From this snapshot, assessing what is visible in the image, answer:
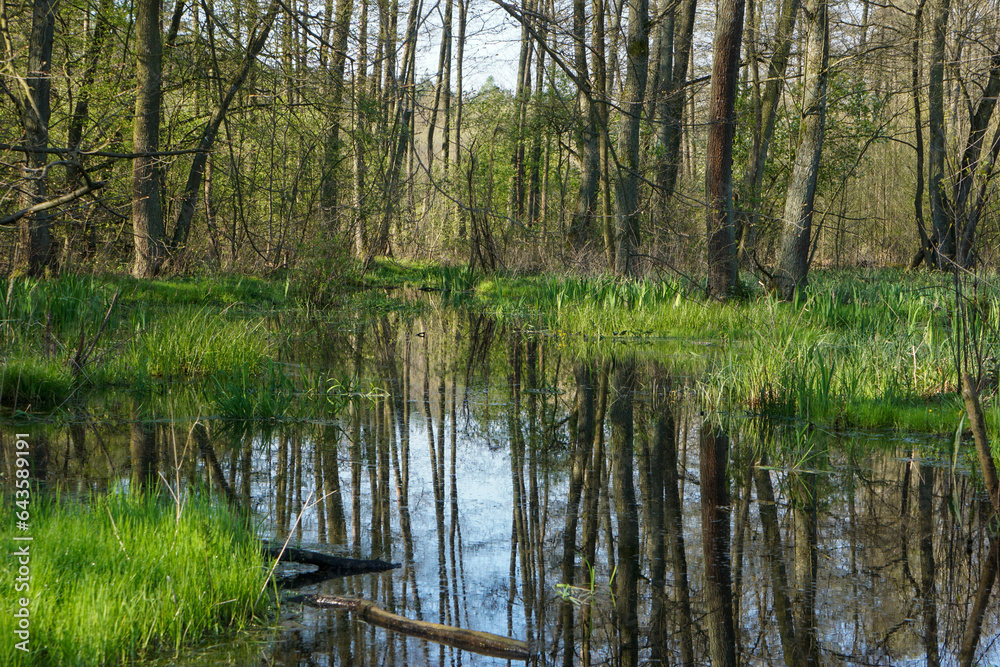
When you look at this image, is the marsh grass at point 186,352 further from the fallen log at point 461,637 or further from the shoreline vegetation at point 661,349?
the fallen log at point 461,637

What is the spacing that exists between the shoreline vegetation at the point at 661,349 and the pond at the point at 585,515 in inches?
8.4

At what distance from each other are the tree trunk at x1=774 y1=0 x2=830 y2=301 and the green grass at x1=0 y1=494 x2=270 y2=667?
8.36 m

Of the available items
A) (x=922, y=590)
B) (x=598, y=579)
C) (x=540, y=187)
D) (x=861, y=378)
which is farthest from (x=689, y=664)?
(x=540, y=187)

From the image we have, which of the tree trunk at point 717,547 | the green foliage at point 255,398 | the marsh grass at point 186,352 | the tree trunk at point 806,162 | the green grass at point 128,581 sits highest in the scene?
the tree trunk at point 806,162

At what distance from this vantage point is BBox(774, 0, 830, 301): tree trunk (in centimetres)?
965

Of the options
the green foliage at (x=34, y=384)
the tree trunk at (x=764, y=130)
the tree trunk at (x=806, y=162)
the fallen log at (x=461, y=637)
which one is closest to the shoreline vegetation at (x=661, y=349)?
the green foliage at (x=34, y=384)

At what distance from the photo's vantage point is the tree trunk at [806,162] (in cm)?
A: 965

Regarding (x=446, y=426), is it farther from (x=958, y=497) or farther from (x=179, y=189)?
(x=179, y=189)

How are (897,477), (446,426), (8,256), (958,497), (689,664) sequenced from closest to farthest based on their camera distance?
(689,664)
(958,497)
(897,477)
(446,426)
(8,256)

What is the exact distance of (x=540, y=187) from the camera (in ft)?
82.7

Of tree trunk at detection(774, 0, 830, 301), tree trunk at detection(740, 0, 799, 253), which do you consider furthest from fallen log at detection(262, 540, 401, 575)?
tree trunk at detection(740, 0, 799, 253)

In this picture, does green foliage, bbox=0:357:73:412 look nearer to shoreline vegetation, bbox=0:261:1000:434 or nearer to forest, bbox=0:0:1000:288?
shoreline vegetation, bbox=0:261:1000:434

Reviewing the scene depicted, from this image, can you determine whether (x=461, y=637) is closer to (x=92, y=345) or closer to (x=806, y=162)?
(x=92, y=345)

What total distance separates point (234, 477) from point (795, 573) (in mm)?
2421
